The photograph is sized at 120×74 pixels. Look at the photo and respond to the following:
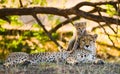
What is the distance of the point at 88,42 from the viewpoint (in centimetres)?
912

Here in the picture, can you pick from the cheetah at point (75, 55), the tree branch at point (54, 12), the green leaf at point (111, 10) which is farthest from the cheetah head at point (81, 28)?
the green leaf at point (111, 10)

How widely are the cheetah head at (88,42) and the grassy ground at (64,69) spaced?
70cm

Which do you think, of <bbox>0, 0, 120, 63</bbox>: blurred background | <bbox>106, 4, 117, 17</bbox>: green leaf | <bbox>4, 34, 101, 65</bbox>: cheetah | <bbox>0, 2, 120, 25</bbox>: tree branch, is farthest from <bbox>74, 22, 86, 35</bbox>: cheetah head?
<bbox>0, 0, 120, 63</bbox>: blurred background

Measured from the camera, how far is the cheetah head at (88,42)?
9.09 meters

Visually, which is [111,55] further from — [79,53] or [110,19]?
[79,53]

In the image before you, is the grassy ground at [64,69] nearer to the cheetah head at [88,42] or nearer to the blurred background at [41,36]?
the cheetah head at [88,42]

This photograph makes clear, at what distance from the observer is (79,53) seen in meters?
9.05

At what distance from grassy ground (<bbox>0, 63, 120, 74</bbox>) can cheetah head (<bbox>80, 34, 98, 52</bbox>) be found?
70cm

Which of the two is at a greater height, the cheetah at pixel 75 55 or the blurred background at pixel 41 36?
the cheetah at pixel 75 55

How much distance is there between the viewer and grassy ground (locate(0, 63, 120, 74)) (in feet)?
25.8

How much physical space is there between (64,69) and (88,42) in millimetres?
1282

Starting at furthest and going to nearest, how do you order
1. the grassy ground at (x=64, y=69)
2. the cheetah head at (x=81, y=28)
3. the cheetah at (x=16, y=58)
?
the cheetah head at (x=81, y=28) < the cheetah at (x=16, y=58) < the grassy ground at (x=64, y=69)

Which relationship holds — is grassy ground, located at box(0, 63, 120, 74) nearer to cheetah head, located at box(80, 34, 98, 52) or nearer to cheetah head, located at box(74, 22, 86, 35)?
cheetah head, located at box(80, 34, 98, 52)

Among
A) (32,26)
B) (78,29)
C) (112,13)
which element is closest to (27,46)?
(32,26)
